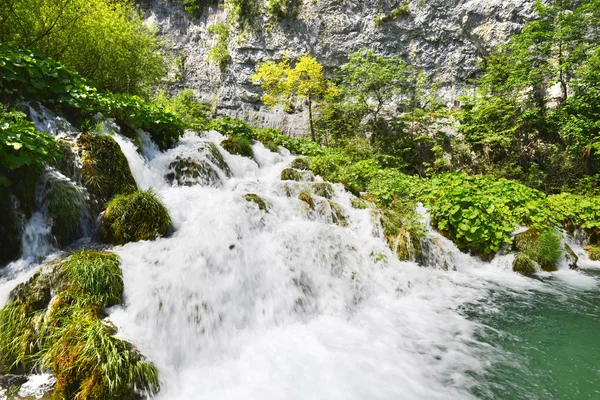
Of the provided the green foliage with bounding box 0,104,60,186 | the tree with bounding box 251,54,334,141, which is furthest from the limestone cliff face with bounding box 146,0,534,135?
the green foliage with bounding box 0,104,60,186

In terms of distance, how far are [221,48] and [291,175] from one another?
59.1 feet

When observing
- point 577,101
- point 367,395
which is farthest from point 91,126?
point 577,101

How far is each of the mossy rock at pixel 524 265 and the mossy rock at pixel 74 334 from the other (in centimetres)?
780

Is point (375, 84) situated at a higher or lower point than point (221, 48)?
lower

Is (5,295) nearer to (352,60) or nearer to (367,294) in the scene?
(367,294)

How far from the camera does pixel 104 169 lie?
543cm

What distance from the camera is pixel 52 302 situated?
3014 millimetres

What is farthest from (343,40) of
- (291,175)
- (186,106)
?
(291,175)

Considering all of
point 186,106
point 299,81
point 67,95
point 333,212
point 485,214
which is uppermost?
point 299,81

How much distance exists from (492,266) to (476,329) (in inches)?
138

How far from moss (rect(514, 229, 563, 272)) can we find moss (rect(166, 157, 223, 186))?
8.51 m

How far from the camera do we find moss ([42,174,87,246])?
4438 millimetres

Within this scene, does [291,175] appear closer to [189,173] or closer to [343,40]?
[189,173]

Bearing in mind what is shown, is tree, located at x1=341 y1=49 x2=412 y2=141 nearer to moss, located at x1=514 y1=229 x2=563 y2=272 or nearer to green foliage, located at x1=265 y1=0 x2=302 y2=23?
green foliage, located at x1=265 y1=0 x2=302 y2=23
